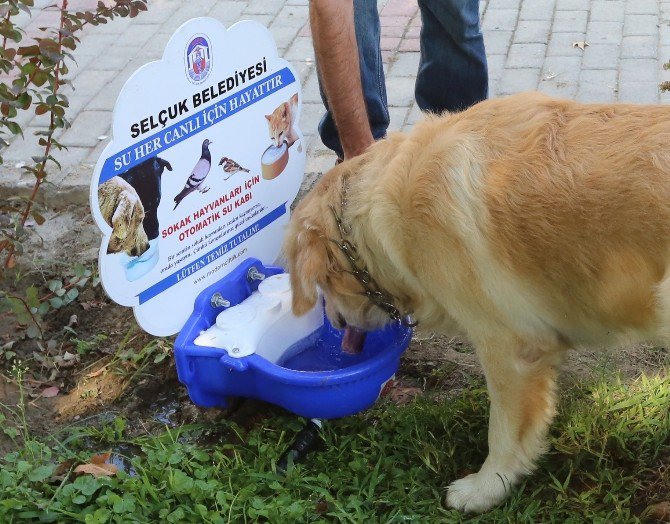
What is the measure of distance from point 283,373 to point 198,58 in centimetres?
124

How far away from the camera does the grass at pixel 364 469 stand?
3.00 metres

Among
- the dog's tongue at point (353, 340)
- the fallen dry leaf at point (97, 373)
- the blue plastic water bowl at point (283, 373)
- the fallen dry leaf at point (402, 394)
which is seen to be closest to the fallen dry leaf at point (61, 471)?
the blue plastic water bowl at point (283, 373)


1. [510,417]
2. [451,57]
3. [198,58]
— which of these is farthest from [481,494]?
[451,57]

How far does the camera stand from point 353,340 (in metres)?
3.54

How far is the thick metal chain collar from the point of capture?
2998mm

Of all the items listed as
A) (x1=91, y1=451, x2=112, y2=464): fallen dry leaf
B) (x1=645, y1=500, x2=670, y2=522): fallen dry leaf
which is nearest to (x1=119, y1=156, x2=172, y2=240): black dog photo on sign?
(x1=91, y1=451, x2=112, y2=464): fallen dry leaf

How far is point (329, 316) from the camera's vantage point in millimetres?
3266

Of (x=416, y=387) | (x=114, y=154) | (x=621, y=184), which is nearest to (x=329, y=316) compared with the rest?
(x=416, y=387)

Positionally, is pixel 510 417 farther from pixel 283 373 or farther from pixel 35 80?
pixel 35 80

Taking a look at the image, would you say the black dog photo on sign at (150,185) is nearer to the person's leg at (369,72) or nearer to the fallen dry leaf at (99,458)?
the fallen dry leaf at (99,458)

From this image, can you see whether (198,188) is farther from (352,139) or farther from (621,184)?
(621,184)

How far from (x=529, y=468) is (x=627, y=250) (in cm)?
96

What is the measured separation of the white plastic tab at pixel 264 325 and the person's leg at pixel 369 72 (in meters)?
1.15

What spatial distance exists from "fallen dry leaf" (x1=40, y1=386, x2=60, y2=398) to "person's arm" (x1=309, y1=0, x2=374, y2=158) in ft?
5.21
